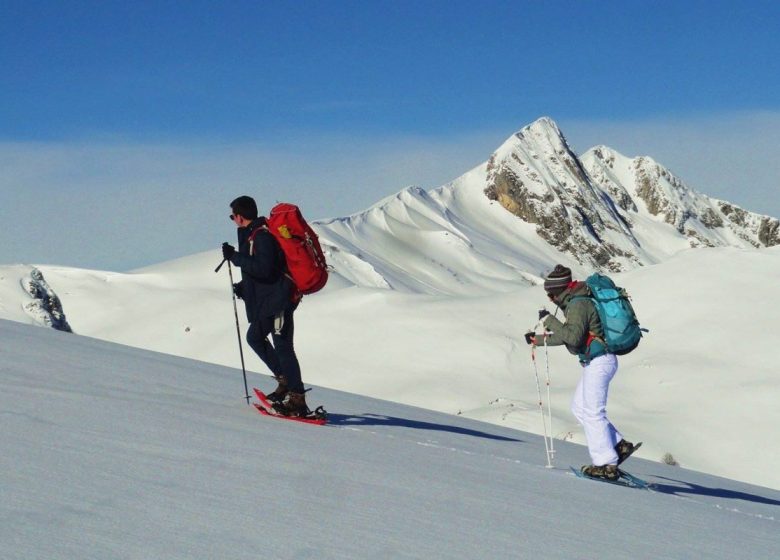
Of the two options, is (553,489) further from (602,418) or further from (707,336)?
(707,336)

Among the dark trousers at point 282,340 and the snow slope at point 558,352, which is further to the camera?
the snow slope at point 558,352

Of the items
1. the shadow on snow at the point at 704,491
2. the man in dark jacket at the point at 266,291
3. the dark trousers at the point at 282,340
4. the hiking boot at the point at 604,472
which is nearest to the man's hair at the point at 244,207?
the man in dark jacket at the point at 266,291

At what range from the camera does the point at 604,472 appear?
7660mm

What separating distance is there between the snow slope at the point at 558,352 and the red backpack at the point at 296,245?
47.2ft

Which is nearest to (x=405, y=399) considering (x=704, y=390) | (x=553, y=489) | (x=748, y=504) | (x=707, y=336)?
(x=704, y=390)

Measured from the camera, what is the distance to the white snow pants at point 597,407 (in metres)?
7.46

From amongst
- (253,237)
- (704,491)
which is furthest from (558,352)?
(253,237)

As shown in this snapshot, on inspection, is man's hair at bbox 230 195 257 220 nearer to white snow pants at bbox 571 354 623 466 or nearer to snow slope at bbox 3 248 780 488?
white snow pants at bbox 571 354 623 466

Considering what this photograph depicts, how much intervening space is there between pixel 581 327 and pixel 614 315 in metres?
0.28

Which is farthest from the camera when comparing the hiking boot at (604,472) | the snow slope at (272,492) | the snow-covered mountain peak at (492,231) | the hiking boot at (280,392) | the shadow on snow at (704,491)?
the snow-covered mountain peak at (492,231)

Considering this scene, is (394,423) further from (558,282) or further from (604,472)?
(558,282)

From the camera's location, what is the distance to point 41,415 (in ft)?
18.6

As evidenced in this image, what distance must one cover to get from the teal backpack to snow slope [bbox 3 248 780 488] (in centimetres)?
1380

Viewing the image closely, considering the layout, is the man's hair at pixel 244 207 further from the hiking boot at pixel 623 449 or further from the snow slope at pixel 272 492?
the hiking boot at pixel 623 449
